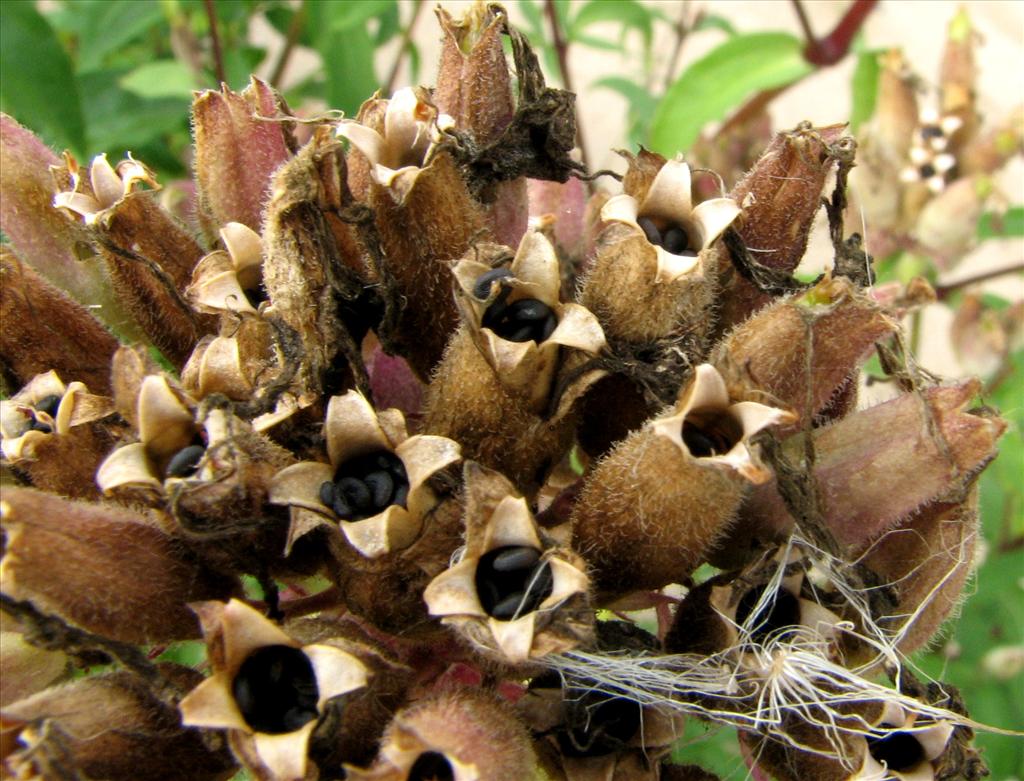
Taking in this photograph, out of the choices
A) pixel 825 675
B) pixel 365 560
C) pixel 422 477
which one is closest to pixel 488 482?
pixel 422 477

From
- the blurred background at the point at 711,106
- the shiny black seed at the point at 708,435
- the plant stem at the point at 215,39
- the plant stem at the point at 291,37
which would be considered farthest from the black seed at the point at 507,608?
the plant stem at the point at 291,37

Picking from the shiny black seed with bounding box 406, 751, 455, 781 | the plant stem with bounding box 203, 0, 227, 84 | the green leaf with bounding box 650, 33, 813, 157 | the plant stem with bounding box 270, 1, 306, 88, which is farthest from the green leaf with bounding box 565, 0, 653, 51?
the shiny black seed with bounding box 406, 751, 455, 781

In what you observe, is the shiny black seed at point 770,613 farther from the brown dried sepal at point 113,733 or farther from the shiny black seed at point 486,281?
the brown dried sepal at point 113,733

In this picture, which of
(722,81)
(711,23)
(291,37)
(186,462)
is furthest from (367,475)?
(711,23)

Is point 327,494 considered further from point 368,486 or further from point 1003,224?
point 1003,224

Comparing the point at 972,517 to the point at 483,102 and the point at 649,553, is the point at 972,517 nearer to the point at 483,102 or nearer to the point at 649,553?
the point at 649,553
